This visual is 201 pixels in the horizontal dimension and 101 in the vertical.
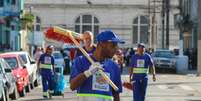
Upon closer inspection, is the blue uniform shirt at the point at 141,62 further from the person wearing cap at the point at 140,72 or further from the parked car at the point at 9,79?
the parked car at the point at 9,79

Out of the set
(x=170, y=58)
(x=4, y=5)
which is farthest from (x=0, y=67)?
(x=4, y=5)

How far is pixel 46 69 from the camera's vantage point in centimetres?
2216

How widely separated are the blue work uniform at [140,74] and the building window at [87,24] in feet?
323

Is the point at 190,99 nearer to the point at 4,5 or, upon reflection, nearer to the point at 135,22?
the point at 4,5

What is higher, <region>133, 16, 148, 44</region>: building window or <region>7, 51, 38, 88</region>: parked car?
<region>133, 16, 148, 44</region>: building window

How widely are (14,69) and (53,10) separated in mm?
94594

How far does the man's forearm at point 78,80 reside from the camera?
26.0 ft

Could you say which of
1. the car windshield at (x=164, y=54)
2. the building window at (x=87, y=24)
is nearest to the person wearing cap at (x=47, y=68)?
the car windshield at (x=164, y=54)

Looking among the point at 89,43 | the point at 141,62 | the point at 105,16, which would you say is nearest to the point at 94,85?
the point at 89,43

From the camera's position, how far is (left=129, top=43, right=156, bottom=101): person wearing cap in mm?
16953

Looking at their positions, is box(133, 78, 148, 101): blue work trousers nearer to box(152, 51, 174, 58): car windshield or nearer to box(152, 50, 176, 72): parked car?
box(152, 50, 176, 72): parked car

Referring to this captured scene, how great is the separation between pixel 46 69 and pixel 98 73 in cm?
1431

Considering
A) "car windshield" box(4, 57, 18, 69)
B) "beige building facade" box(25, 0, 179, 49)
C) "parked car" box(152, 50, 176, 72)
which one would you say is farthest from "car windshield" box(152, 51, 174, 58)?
"beige building facade" box(25, 0, 179, 49)

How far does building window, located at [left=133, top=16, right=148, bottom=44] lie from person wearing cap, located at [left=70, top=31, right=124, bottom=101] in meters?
110
